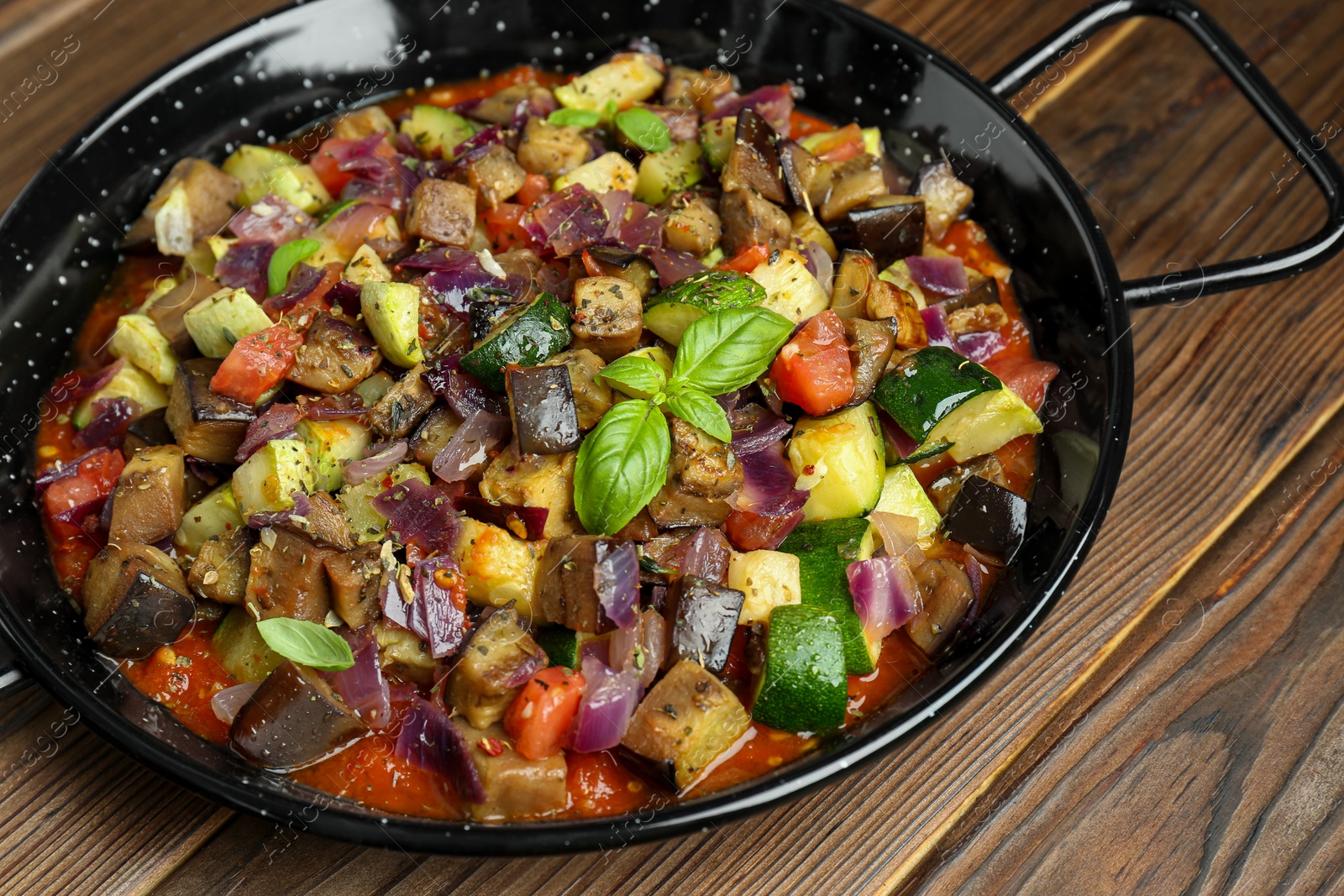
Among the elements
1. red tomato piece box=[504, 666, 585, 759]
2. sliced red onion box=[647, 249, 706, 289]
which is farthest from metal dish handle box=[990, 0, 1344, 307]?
red tomato piece box=[504, 666, 585, 759]

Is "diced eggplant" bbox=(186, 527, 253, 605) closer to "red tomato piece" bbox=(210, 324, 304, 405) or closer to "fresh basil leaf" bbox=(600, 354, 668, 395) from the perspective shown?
"red tomato piece" bbox=(210, 324, 304, 405)

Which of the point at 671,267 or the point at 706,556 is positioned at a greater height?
the point at 671,267

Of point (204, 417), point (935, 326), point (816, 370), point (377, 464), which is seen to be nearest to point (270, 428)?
point (204, 417)

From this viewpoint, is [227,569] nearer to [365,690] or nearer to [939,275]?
[365,690]

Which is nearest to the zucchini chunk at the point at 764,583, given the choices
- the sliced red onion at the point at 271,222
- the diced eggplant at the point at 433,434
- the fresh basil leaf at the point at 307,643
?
the diced eggplant at the point at 433,434

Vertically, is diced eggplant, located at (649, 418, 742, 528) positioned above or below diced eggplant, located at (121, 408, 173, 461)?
below

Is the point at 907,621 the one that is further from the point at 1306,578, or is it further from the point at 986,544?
the point at 1306,578
